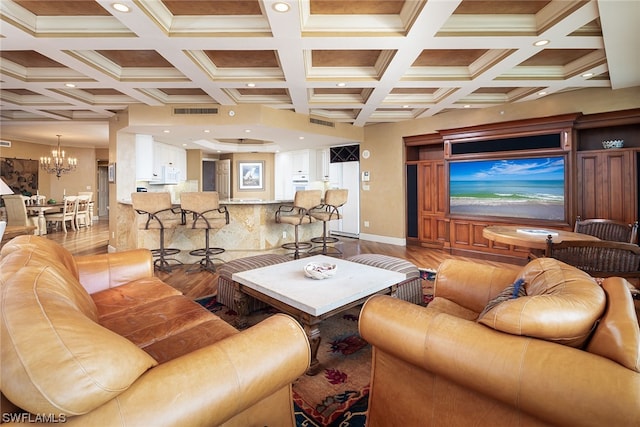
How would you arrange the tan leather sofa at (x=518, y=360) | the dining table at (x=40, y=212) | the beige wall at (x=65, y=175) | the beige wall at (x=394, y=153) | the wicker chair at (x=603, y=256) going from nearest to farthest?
1. the tan leather sofa at (x=518, y=360)
2. the wicker chair at (x=603, y=256)
3. the beige wall at (x=394, y=153)
4. the dining table at (x=40, y=212)
5. the beige wall at (x=65, y=175)

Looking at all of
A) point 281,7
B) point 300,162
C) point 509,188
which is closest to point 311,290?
point 281,7

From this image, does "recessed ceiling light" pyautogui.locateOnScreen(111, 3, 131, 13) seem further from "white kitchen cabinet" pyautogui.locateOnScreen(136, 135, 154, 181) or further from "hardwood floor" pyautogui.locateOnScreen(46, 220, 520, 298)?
"white kitchen cabinet" pyautogui.locateOnScreen(136, 135, 154, 181)

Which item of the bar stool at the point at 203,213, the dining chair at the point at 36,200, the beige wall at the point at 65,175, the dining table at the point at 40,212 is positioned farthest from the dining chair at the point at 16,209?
the bar stool at the point at 203,213

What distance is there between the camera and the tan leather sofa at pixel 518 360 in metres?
0.84

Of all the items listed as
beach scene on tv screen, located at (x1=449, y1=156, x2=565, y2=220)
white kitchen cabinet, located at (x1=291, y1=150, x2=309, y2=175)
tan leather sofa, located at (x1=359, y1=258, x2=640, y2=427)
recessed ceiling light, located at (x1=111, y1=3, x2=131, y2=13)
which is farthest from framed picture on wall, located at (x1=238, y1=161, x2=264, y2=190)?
tan leather sofa, located at (x1=359, y1=258, x2=640, y2=427)

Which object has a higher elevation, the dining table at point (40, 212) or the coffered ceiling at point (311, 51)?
the coffered ceiling at point (311, 51)

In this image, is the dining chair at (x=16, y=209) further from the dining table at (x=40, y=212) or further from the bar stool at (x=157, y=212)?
the bar stool at (x=157, y=212)

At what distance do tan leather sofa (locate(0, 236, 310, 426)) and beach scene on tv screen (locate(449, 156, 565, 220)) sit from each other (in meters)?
5.17

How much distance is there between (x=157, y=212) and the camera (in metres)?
4.18

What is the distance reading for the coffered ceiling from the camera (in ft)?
8.70

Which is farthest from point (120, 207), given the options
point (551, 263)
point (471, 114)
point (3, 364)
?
point (471, 114)

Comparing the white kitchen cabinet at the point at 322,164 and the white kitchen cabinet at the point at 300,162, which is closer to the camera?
the white kitchen cabinet at the point at 322,164

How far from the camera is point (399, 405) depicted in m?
1.31

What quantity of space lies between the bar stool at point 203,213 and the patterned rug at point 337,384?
2046mm
